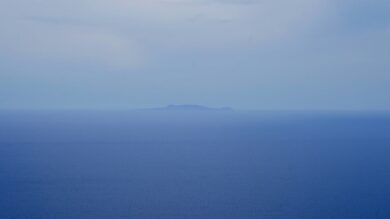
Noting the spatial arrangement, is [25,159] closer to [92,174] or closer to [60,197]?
[92,174]

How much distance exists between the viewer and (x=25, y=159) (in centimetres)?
3291

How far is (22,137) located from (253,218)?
3681 centimetres

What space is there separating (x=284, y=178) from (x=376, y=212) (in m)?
7.51

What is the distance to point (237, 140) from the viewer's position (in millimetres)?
48719

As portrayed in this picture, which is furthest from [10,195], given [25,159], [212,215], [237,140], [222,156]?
[237,140]

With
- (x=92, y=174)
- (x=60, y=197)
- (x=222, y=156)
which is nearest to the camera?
(x=60, y=197)

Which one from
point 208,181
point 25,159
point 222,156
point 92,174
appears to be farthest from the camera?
point 222,156

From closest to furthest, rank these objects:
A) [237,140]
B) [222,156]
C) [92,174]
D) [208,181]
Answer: [208,181] → [92,174] → [222,156] → [237,140]

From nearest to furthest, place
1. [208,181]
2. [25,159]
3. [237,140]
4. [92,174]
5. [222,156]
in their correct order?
[208,181]
[92,174]
[25,159]
[222,156]
[237,140]

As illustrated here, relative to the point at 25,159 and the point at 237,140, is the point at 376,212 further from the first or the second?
the point at 237,140

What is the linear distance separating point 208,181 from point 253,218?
730 cm

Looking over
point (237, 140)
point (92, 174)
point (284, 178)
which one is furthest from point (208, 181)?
point (237, 140)

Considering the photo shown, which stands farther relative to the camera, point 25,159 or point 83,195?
point 25,159

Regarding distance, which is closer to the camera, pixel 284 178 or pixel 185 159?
pixel 284 178
